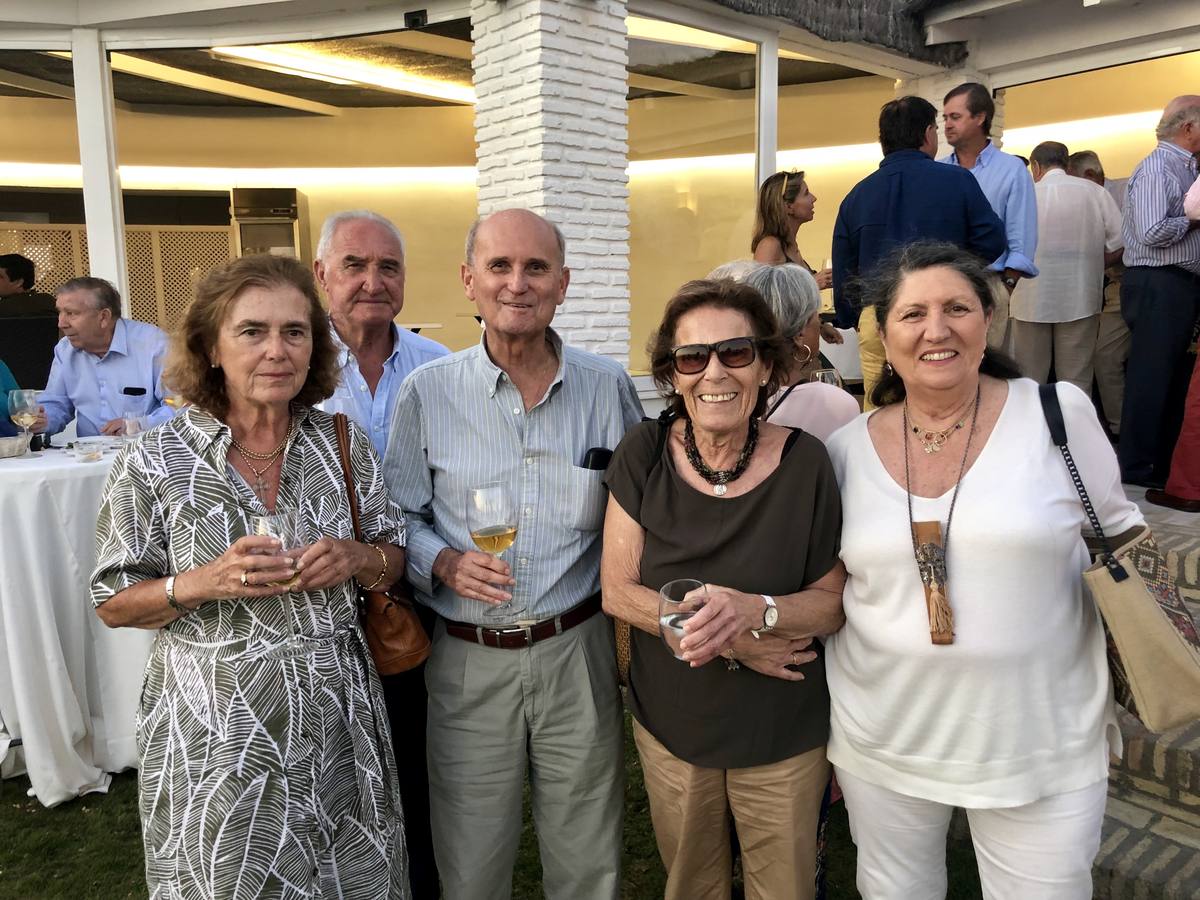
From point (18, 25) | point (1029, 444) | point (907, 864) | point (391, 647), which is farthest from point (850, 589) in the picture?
point (18, 25)

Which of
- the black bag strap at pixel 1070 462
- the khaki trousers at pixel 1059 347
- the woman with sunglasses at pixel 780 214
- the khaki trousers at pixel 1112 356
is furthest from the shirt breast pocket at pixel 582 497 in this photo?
the khaki trousers at pixel 1112 356

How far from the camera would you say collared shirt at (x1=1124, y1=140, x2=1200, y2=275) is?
4535mm

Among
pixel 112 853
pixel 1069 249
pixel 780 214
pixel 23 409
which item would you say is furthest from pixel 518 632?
pixel 1069 249

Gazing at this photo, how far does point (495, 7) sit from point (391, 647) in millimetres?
5340

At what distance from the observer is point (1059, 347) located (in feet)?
19.2

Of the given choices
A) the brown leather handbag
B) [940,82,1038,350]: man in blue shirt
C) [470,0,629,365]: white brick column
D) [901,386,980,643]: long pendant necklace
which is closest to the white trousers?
[901,386,980,643]: long pendant necklace

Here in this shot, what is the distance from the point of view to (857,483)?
2.00 meters

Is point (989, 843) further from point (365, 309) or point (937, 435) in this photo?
point (365, 309)

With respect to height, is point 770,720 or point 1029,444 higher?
point 1029,444

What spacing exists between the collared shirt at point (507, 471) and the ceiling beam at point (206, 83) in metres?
6.80

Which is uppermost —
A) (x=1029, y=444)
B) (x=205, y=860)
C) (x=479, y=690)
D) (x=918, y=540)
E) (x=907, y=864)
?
(x=1029, y=444)

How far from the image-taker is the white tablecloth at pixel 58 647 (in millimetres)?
3670

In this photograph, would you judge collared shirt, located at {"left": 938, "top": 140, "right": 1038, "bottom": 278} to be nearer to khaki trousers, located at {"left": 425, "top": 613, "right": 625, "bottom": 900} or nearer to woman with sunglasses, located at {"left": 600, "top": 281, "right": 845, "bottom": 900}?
woman with sunglasses, located at {"left": 600, "top": 281, "right": 845, "bottom": 900}

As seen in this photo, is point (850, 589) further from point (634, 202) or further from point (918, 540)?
point (634, 202)
